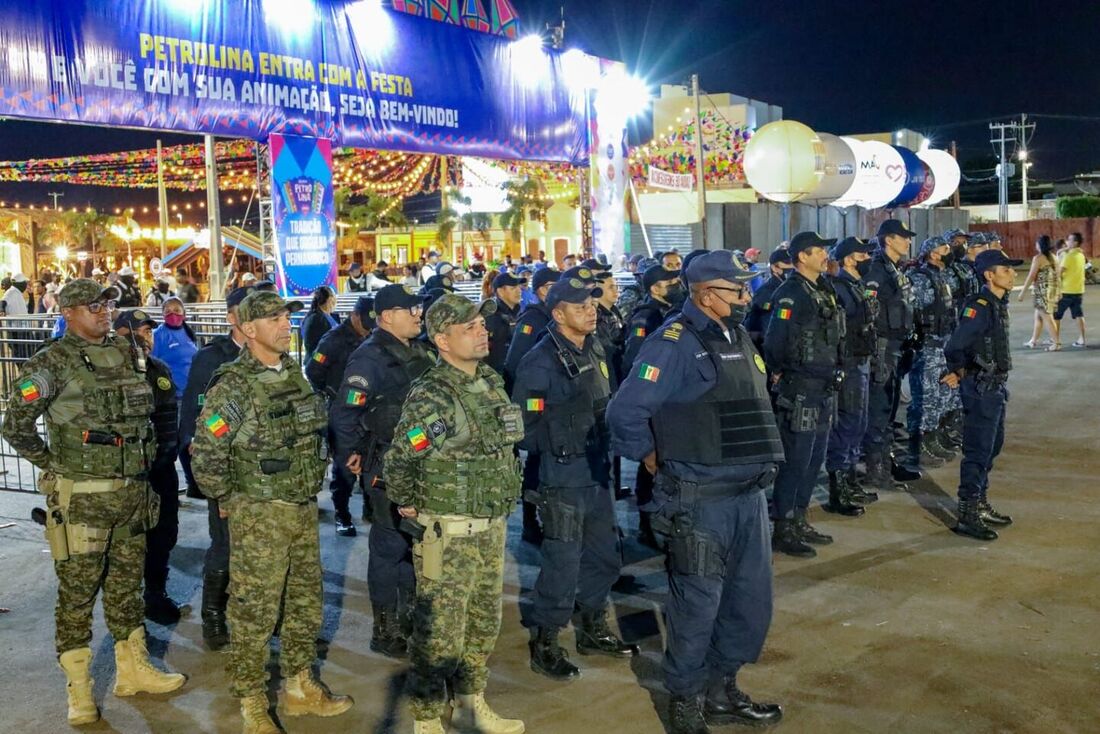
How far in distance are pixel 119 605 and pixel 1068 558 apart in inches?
218

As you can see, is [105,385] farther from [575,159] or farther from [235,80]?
[575,159]

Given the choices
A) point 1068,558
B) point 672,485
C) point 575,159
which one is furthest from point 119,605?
point 575,159

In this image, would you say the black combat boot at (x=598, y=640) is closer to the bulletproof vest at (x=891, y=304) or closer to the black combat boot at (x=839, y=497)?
the black combat boot at (x=839, y=497)

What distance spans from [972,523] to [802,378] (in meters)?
1.60

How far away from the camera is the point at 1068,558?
20.8 feet

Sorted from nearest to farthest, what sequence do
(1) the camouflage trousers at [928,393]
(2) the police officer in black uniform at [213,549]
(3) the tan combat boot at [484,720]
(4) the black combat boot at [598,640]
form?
(3) the tan combat boot at [484,720], (4) the black combat boot at [598,640], (2) the police officer in black uniform at [213,549], (1) the camouflage trousers at [928,393]

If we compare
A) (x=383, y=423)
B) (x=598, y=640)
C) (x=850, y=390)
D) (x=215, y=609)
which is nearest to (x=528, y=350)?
(x=383, y=423)

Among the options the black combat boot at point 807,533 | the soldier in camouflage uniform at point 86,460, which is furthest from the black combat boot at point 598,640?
the soldier in camouflage uniform at point 86,460

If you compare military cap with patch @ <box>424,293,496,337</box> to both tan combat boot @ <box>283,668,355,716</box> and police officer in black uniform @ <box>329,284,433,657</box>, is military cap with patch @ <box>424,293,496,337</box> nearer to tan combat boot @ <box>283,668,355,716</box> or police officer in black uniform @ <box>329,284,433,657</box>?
police officer in black uniform @ <box>329,284,433,657</box>

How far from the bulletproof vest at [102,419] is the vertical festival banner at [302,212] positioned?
36.3ft

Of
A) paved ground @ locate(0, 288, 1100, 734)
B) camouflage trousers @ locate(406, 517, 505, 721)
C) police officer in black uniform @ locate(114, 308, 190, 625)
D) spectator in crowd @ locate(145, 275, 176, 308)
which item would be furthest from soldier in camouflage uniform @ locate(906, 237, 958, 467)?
spectator in crowd @ locate(145, 275, 176, 308)

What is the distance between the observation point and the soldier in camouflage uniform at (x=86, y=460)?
4418mm

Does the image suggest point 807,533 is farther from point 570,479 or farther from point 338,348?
point 338,348

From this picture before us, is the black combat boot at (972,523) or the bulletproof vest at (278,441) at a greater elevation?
the bulletproof vest at (278,441)
